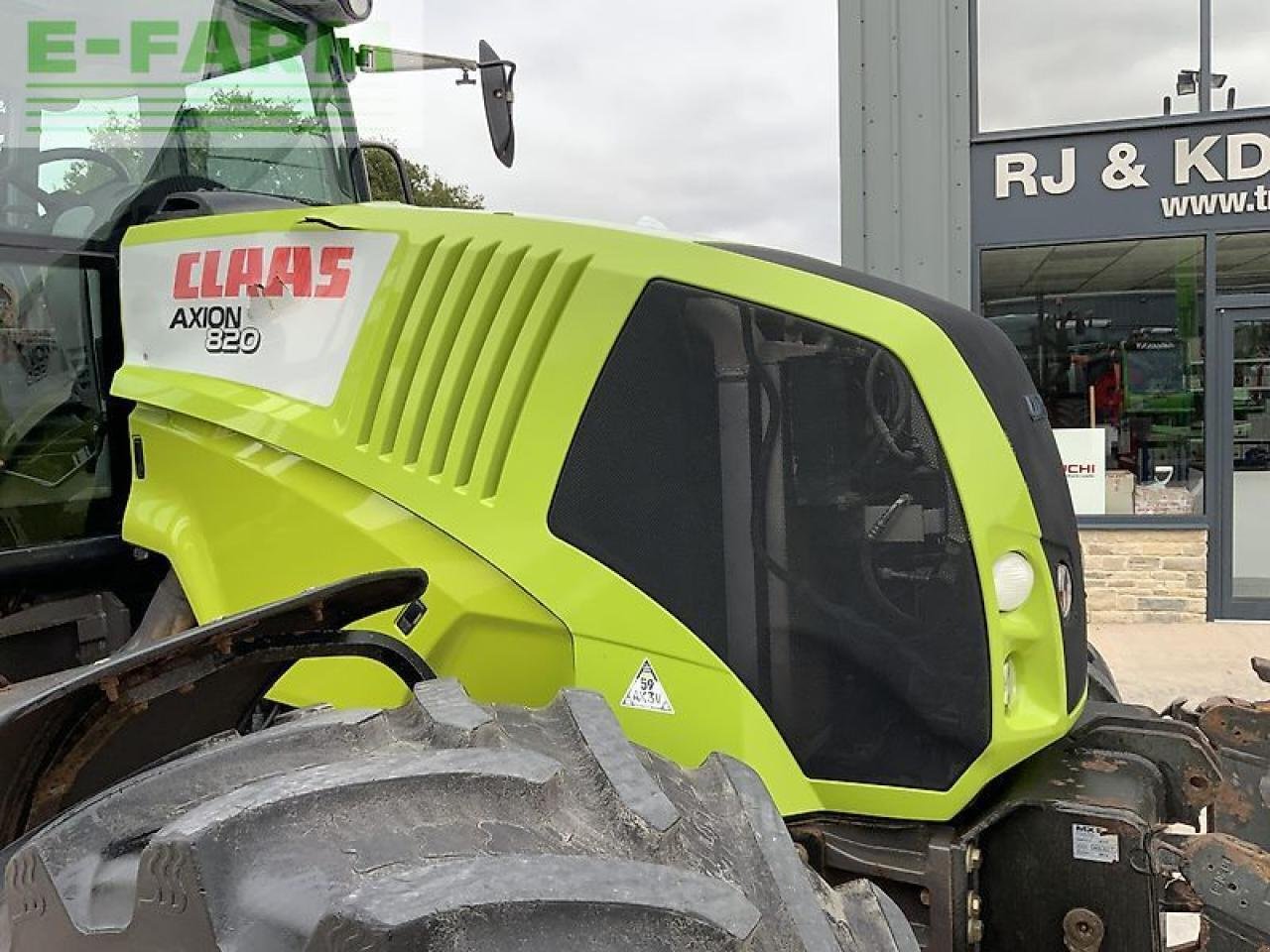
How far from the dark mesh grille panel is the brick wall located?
7947mm

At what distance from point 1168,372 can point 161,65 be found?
28.4ft

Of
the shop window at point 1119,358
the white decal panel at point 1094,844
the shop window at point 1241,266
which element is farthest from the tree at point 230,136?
the shop window at point 1241,266

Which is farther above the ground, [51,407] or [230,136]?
[230,136]

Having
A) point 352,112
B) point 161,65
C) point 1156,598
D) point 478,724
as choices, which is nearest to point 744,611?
point 478,724

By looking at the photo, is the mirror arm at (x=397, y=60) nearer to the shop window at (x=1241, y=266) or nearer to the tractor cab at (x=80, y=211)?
the tractor cab at (x=80, y=211)

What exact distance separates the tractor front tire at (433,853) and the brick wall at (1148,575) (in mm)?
8633

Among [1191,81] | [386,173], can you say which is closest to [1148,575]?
[1191,81]

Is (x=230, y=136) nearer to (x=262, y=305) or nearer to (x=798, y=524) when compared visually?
(x=262, y=305)

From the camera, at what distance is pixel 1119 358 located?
9.70m

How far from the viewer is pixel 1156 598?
A: 31.2 feet

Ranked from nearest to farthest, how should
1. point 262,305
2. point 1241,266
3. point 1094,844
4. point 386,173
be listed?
point 1094,844, point 262,305, point 386,173, point 1241,266

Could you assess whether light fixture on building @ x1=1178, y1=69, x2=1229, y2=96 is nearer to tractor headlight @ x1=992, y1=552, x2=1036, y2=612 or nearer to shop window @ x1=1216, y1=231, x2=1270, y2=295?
shop window @ x1=1216, y1=231, x2=1270, y2=295

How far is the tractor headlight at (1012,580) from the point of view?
2051 mm

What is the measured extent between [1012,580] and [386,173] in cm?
318
